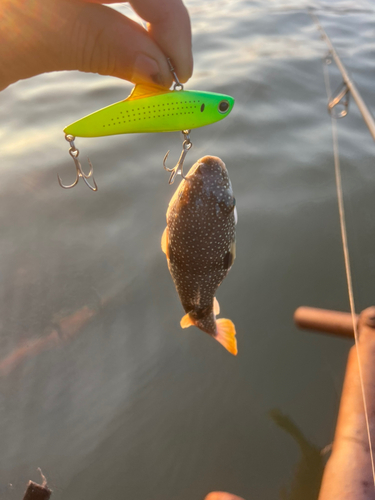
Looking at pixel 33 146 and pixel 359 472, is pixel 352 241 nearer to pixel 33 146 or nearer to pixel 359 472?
pixel 359 472

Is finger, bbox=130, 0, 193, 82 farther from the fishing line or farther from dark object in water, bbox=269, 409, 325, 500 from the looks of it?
dark object in water, bbox=269, 409, 325, 500

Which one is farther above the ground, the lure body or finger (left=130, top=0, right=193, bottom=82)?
Answer: finger (left=130, top=0, right=193, bottom=82)

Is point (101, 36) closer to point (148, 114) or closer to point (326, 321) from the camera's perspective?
point (148, 114)

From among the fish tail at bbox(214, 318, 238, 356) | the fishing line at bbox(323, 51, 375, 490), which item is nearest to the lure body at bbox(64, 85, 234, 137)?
the fish tail at bbox(214, 318, 238, 356)

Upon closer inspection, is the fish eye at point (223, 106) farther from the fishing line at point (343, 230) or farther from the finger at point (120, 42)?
the fishing line at point (343, 230)

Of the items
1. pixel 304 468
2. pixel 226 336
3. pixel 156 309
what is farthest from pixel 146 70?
pixel 304 468

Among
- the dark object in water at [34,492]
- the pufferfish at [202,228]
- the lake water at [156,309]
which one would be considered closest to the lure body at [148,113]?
the pufferfish at [202,228]
